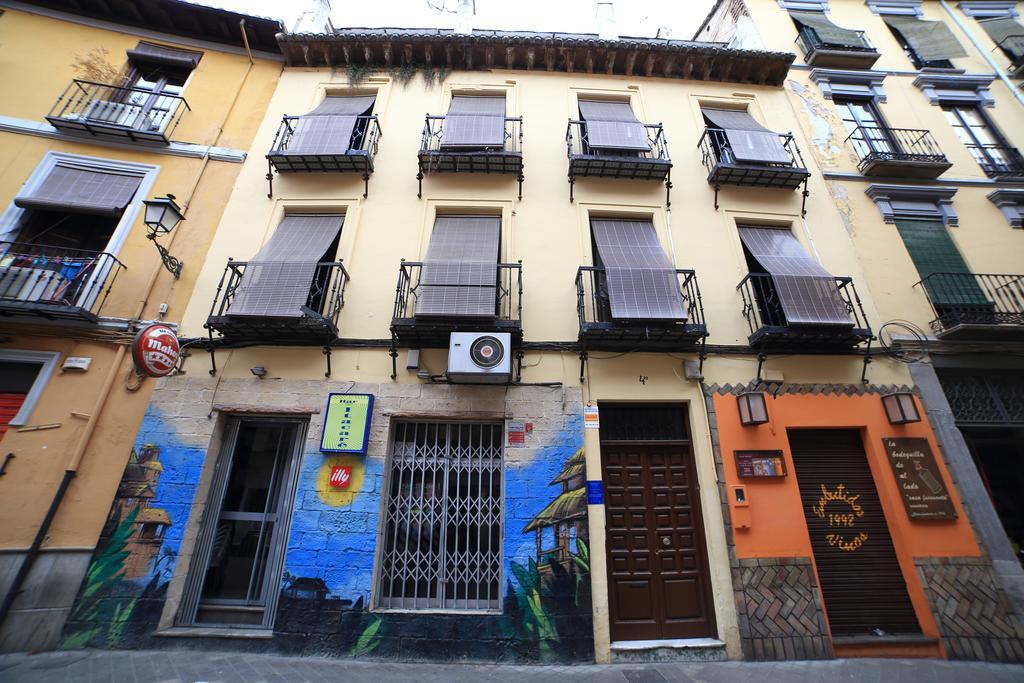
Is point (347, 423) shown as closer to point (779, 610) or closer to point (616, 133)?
point (779, 610)

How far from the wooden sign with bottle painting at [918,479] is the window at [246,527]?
909cm

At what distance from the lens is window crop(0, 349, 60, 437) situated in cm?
583

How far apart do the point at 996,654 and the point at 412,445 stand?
832 centimetres

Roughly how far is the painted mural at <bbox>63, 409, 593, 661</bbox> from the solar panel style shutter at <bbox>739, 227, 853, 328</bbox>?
4.20 meters

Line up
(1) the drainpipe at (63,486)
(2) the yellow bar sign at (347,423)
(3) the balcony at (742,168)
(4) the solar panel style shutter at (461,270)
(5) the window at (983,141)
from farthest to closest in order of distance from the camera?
(5) the window at (983,141), (3) the balcony at (742,168), (4) the solar panel style shutter at (461,270), (2) the yellow bar sign at (347,423), (1) the drainpipe at (63,486)

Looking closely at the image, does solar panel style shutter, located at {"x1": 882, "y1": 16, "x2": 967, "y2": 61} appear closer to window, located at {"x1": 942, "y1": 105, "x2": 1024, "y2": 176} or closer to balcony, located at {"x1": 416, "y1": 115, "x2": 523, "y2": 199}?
window, located at {"x1": 942, "y1": 105, "x2": 1024, "y2": 176}

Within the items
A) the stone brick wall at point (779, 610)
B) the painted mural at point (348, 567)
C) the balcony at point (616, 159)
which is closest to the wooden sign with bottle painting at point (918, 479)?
the stone brick wall at point (779, 610)

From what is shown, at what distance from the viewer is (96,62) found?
8.11 metres

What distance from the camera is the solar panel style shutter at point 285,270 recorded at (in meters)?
6.08

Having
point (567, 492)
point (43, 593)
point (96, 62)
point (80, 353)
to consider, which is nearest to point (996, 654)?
point (567, 492)

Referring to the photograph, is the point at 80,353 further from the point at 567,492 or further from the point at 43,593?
the point at 567,492

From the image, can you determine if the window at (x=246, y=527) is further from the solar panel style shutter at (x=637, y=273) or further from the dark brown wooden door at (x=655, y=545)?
the solar panel style shutter at (x=637, y=273)

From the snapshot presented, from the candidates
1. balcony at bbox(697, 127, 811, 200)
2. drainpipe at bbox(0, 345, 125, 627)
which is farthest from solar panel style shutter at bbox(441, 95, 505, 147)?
drainpipe at bbox(0, 345, 125, 627)

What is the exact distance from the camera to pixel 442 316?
19.9ft
